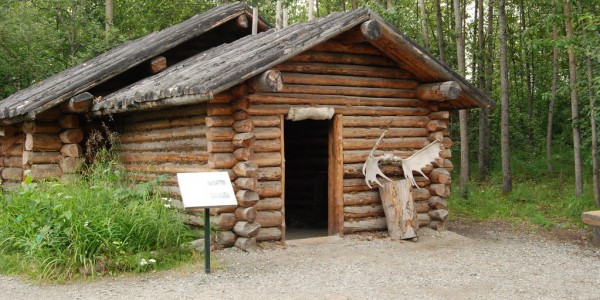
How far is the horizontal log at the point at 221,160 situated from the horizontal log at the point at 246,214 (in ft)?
2.22

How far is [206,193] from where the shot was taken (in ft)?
24.2

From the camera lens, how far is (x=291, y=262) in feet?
27.2

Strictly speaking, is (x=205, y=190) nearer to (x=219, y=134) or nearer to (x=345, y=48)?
(x=219, y=134)

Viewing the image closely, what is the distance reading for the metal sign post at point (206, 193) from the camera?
7.20m

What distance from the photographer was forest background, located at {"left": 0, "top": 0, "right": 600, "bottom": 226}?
1373cm

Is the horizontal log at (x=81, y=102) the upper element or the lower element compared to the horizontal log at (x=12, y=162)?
upper

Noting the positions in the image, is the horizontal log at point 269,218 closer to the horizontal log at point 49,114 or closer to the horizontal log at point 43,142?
the horizontal log at point 49,114

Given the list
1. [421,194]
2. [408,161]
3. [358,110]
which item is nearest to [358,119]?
[358,110]

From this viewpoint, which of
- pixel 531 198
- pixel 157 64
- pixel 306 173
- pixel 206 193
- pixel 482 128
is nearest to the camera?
pixel 206 193

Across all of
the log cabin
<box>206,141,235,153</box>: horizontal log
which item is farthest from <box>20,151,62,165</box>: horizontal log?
<box>206,141,235,153</box>: horizontal log

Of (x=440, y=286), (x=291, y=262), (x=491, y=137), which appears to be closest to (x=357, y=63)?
(x=291, y=262)

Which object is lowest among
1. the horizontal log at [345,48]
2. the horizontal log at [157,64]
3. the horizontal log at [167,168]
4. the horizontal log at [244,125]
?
the horizontal log at [167,168]

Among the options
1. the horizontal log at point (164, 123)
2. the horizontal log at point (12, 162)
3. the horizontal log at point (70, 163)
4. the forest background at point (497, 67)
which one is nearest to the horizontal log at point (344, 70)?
the horizontal log at point (164, 123)

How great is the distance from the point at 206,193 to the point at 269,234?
2.18m
